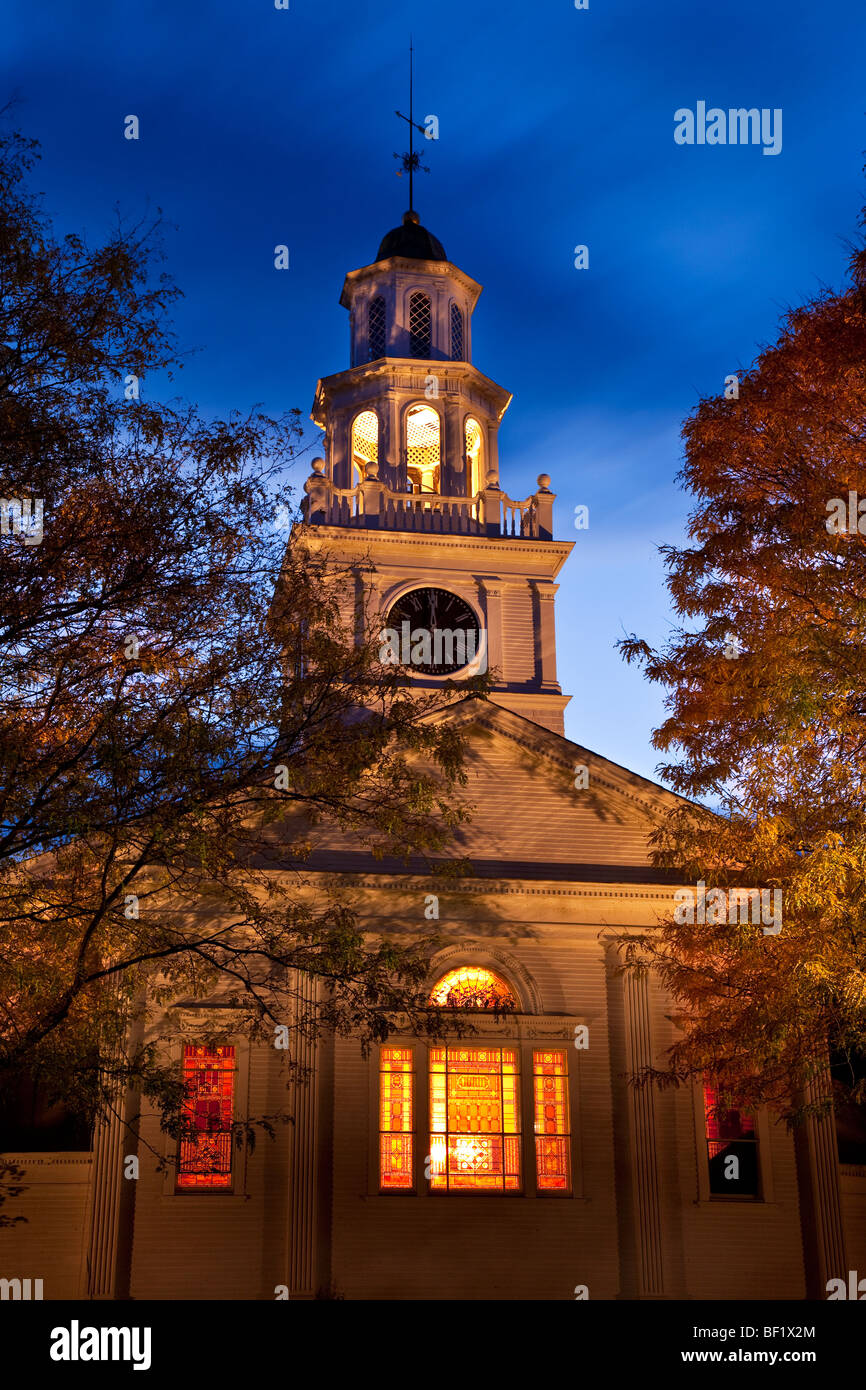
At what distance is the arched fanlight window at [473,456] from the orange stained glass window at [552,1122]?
56.4 ft

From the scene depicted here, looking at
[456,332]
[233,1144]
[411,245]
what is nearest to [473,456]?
Answer: [456,332]

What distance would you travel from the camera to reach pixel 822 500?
17.7m

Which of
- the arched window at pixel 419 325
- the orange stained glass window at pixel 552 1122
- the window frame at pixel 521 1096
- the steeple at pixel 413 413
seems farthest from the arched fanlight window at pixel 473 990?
the arched window at pixel 419 325

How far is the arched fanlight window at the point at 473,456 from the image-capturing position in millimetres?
35125

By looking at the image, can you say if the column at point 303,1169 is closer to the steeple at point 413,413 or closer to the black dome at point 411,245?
the steeple at point 413,413

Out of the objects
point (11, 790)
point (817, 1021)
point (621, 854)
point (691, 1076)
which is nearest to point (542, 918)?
point (621, 854)

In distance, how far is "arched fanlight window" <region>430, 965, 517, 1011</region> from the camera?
21.5 meters

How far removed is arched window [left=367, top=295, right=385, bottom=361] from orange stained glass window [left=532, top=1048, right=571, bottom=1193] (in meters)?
19.9

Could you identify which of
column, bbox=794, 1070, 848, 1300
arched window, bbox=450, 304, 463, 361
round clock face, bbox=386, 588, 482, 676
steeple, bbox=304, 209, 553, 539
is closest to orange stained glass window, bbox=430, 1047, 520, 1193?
column, bbox=794, 1070, 848, 1300

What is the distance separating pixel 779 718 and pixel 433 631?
1515cm

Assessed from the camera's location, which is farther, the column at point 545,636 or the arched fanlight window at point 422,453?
the arched fanlight window at point 422,453

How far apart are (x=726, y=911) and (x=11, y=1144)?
34.7 feet
